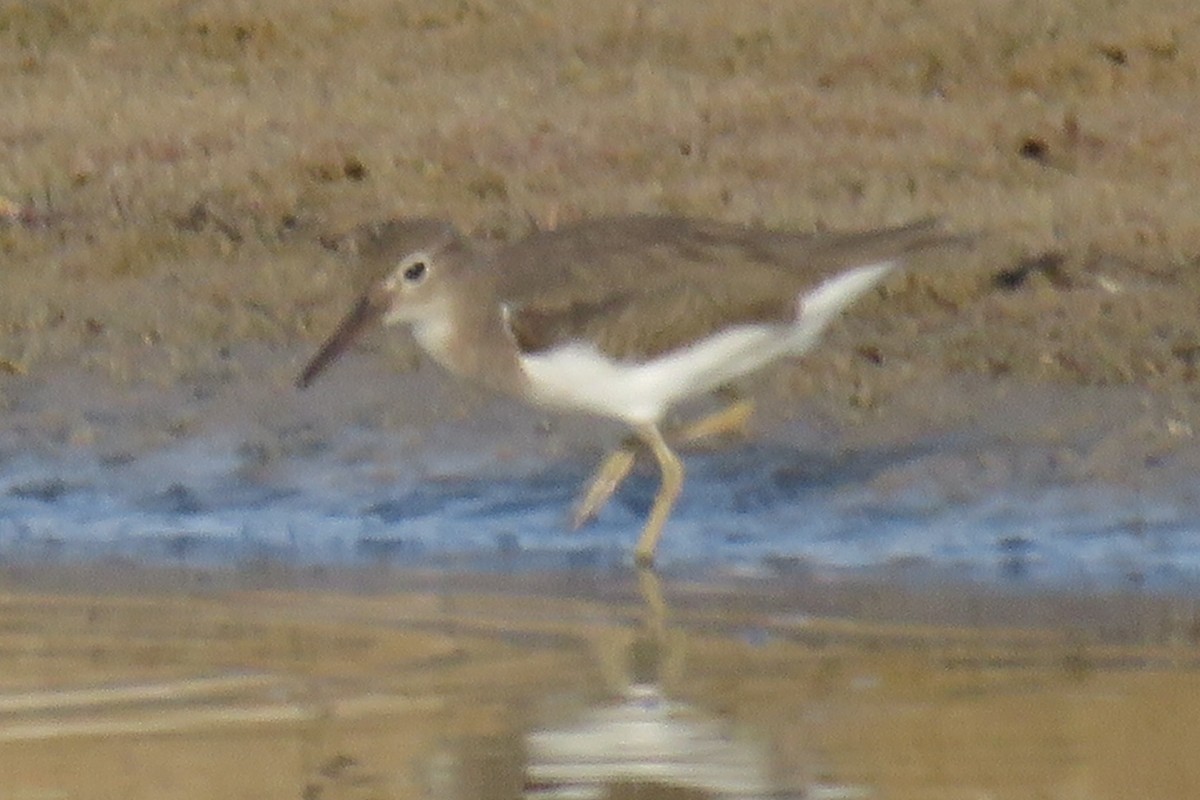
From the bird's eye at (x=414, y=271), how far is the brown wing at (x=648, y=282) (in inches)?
8.6

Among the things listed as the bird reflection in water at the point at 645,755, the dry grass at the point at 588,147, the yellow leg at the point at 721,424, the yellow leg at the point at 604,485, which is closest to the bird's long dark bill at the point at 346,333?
the yellow leg at the point at 604,485

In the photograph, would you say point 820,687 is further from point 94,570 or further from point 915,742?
point 94,570

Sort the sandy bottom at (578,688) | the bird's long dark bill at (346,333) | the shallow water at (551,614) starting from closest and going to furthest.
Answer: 1. the sandy bottom at (578,688)
2. the shallow water at (551,614)
3. the bird's long dark bill at (346,333)

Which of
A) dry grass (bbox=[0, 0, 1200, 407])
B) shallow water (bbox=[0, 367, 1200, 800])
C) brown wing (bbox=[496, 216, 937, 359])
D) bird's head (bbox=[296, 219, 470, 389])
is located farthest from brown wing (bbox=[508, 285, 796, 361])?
dry grass (bbox=[0, 0, 1200, 407])

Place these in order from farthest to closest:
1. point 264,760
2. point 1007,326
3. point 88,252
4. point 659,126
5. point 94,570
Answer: point 659,126
point 88,252
point 1007,326
point 94,570
point 264,760

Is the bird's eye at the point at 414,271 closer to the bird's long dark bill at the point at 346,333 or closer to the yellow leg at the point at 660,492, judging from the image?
the bird's long dark bill at the point at 346,333

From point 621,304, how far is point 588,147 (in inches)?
119

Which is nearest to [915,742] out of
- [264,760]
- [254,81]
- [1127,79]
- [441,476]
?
[264,760]

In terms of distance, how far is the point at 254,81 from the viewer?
40.4 feet

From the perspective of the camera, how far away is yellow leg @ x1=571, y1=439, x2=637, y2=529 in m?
8.53

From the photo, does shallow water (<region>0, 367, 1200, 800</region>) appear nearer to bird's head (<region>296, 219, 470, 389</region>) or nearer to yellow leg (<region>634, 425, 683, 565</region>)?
yellow leg (<region>634, 425, 683, 565</region>)

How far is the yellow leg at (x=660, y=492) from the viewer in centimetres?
828

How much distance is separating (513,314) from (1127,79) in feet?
13.9

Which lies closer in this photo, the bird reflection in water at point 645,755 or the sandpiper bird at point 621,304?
the bird reflection in water at point 645,755
